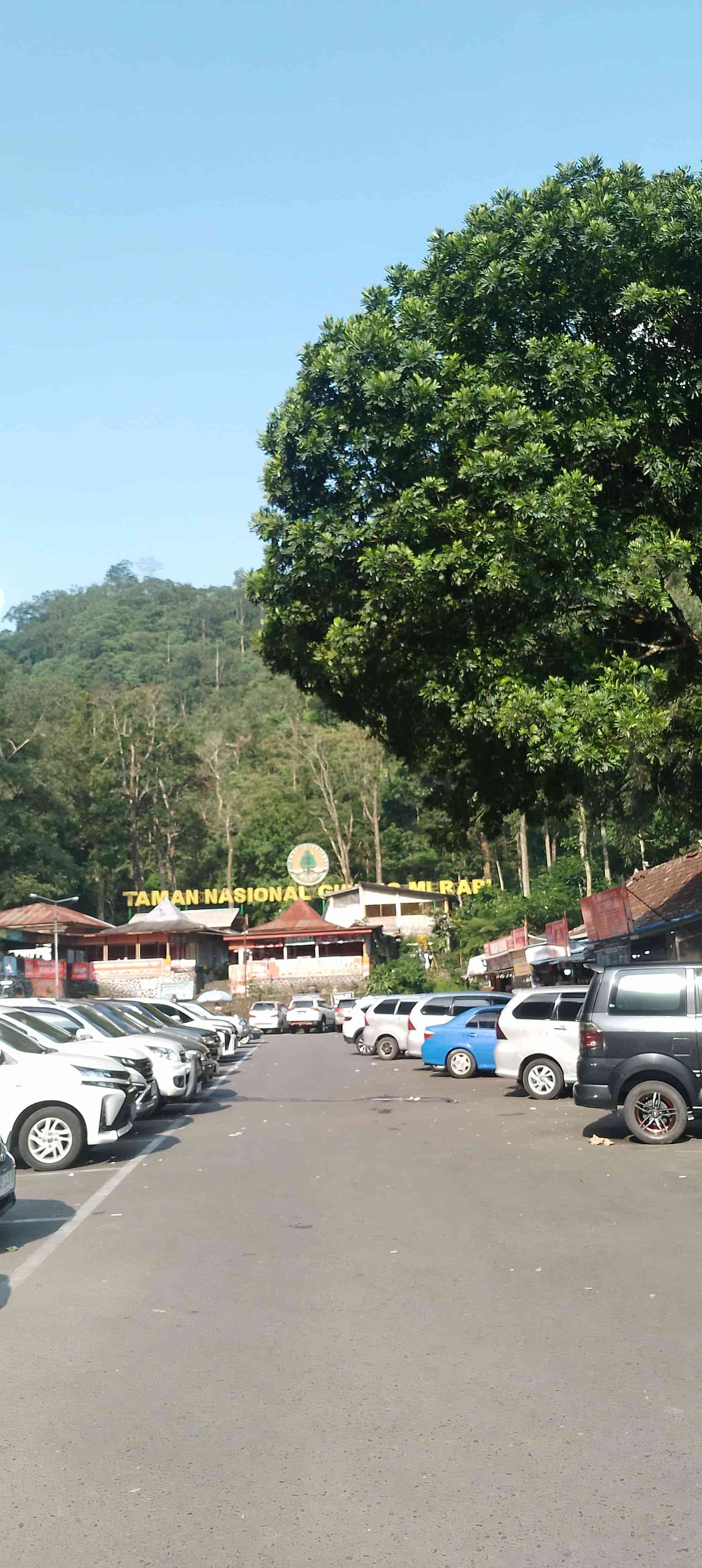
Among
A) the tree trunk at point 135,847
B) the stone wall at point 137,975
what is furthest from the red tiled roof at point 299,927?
the tree trunk at point 135,847

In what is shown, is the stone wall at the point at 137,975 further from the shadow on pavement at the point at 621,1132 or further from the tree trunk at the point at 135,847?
the shadow on pavement at the point at 621,1132

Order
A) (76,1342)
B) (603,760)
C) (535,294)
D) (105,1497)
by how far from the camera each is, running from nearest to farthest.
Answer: (105,1497)
(76,1342)
(603,760)
(535,294)

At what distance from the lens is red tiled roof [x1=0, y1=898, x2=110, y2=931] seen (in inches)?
2719

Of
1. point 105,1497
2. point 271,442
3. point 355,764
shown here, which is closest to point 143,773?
point 355,764

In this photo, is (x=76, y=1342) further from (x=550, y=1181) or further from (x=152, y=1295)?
(x=550, y=1181)

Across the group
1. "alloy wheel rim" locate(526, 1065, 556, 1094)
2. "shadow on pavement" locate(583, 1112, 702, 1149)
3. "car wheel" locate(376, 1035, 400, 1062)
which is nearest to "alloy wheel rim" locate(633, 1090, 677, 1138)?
"shadow on pavement" locate(583, 1112, 702, 1149)

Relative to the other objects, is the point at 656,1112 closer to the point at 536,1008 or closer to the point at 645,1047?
the point at 645,1047

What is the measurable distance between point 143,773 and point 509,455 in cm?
7625

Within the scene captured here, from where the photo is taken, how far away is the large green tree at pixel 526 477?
1538cm

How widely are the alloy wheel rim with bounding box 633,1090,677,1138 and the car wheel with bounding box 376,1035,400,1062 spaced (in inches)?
734

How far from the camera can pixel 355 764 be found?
86500 mm

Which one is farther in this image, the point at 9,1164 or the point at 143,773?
the point at 143,773

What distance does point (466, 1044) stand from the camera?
24.3 metres

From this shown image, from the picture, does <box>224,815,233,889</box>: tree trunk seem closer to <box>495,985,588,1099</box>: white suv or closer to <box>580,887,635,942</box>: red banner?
<box>580,887,635,942</box>: red banner
